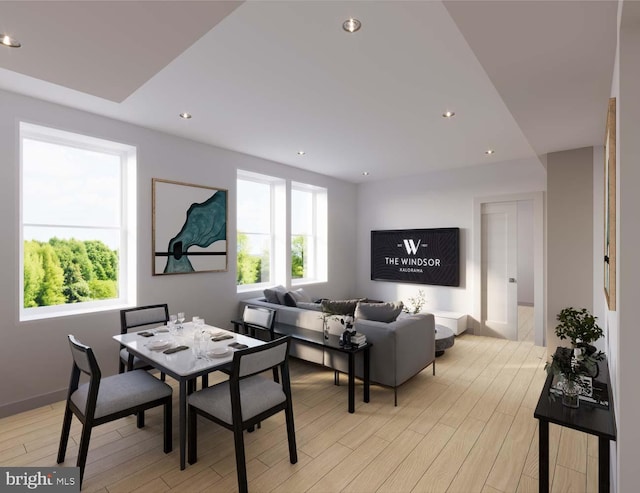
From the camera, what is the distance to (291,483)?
2051mm

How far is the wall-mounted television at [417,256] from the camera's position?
5.70 metres

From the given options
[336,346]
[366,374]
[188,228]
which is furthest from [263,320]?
[188,228]

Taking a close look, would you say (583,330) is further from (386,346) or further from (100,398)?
(100,398)

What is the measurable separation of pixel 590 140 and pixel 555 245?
3.78ft

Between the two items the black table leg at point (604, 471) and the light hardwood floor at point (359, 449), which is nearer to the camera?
the black table leg at point (604, 471)

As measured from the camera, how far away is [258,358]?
81.0 inches

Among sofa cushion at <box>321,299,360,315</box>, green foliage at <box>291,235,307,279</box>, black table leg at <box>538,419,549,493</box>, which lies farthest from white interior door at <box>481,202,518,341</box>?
black table leg at <box>538,419,549,493</box>

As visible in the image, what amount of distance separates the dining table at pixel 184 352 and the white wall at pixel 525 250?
6.60 m

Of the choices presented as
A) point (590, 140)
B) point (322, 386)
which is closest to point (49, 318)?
point (322, 386)

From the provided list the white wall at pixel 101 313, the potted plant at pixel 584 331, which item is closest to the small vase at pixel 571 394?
the potted plant at pixel 584 331

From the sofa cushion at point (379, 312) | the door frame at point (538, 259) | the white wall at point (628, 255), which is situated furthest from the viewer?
the door frame at point (538, 259)

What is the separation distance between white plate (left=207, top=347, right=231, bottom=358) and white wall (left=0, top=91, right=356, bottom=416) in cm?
181

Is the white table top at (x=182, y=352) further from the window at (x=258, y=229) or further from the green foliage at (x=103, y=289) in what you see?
the window at (x=258, y=229)

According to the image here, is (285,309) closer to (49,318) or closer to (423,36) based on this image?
(49,318)
